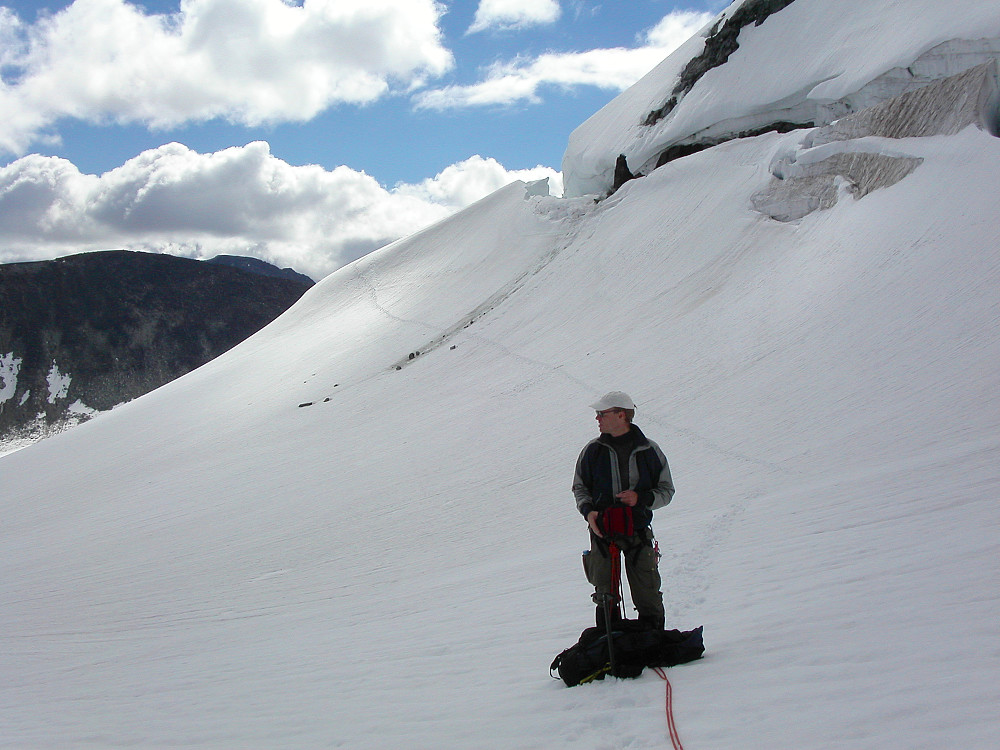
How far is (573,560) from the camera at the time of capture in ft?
25.1

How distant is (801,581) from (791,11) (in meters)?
26.4

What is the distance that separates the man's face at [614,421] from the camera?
13.6ft

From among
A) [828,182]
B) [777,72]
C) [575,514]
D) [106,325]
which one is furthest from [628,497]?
[106,325]

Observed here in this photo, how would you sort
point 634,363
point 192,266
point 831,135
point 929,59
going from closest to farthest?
point 634,363, point 929,59, point 831,135, point 192,266

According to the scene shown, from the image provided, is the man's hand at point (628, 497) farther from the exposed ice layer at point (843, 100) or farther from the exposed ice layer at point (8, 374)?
the exposed ice layer at point (8, 374)

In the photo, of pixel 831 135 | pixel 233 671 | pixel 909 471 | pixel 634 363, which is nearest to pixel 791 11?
pixel 831 135

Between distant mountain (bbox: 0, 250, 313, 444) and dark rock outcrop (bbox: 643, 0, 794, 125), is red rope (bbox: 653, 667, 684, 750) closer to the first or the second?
dark rock outcrop (bbox: 643, 0, 794, 125)

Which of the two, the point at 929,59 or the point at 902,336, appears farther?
the point at 929,59

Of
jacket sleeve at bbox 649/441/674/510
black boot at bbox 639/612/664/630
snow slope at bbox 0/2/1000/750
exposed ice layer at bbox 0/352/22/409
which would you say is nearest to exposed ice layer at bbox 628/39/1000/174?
snow slope at bbox 0/2/1000/750

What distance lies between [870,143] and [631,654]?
1772 centimetres

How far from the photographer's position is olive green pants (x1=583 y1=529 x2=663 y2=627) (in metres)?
4.26

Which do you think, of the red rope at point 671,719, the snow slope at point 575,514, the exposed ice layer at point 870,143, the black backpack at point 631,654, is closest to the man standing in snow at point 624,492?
the black backpack at point 631,654

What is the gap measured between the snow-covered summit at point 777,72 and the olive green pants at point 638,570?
18345 mm

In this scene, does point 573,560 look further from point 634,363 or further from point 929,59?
point 929,59
